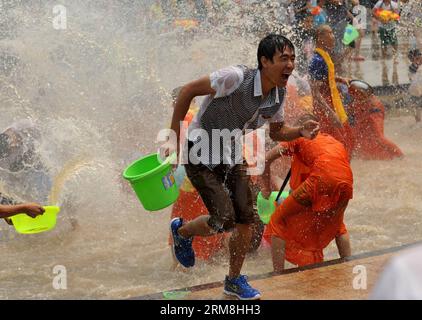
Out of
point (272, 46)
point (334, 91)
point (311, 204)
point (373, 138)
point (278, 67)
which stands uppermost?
point (272, 46)

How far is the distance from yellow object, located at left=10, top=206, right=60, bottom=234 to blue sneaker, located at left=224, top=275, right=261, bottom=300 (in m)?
1.09

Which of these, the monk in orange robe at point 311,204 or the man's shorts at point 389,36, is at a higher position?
the man's shorts at point 389,36

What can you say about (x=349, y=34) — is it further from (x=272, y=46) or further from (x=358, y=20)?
(x=272, y=46)

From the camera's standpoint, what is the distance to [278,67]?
4.07 meters

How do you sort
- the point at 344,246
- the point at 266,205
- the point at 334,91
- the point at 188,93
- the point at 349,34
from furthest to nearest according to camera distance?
the point at 349,34
the point at 334,91
the point at 266,205
the point at 344,246
the point at 188,93

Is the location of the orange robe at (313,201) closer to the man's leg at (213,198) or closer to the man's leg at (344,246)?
the man's leg at (344,246)

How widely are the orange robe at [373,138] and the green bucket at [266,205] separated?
4026 millimetres

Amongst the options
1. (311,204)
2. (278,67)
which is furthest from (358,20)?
(278,67)

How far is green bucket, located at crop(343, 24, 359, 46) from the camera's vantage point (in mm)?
12705

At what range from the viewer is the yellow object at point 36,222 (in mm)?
4570

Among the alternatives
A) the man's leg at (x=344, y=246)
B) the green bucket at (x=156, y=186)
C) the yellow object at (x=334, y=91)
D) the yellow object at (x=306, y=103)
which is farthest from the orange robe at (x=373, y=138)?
the green bucket at (x=156, y=186)

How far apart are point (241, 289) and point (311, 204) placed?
1041 mm

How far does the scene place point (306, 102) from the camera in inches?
287

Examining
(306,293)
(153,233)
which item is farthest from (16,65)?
(306,293)
